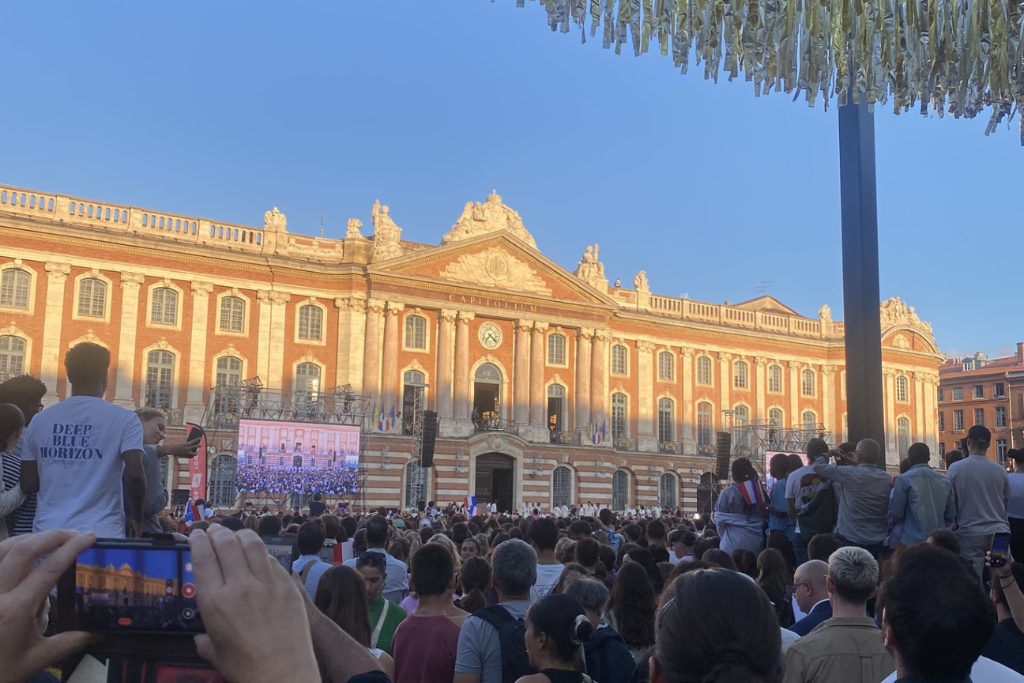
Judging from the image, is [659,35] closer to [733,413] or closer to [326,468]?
[326,468]

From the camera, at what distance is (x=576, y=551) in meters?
7.53

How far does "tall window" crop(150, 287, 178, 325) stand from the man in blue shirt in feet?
102

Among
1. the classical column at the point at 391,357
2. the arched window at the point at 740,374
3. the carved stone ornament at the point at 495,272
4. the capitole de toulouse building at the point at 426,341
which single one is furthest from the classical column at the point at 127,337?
the arched window at the point at 740,374

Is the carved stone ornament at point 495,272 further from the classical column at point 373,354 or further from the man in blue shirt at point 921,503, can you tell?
the man in blue shirt at point 921,503

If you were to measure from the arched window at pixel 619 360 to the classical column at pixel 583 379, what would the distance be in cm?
220

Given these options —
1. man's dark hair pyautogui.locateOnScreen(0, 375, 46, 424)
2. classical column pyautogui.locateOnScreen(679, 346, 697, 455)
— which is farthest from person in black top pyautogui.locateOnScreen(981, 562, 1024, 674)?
classical column pyautogui.locateOnScreen(679, 346, 697, 455)

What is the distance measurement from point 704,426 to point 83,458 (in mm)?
43814

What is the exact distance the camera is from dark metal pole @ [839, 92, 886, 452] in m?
6.30

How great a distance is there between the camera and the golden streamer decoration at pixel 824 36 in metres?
4.95

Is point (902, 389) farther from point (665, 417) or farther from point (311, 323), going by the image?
point (311, 323)

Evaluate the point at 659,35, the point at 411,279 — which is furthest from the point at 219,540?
the point at 411,279

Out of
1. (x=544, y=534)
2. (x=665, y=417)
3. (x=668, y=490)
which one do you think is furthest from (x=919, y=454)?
(x=665, y=417)

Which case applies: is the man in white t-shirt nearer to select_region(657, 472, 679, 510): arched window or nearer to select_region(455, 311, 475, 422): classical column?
select_region(455, 311, 475, 422): classical column

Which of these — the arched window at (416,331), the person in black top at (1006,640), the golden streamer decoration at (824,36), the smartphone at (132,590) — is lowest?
the person in black top at (1006,640)
